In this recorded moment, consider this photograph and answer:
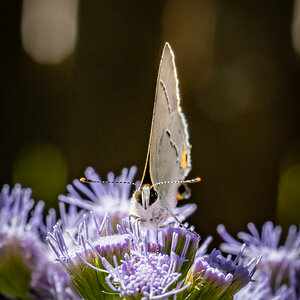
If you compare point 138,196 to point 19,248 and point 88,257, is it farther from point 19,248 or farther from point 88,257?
point 19,248

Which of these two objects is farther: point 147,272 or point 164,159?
point 164,159

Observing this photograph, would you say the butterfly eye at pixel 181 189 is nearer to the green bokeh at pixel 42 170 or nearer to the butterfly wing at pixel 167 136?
the butterfly wing at pixel 167 136

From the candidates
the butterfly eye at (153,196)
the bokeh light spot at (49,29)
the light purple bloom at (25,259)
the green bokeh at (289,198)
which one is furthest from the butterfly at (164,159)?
the bokeh light spot at (49,29)

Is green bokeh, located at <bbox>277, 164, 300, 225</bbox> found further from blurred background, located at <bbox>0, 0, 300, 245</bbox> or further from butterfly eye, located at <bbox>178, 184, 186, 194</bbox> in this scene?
butterfly eye, located at <bbox>178, 184, 186, 194</bbox>

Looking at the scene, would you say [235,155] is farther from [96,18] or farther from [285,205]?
[96,18]

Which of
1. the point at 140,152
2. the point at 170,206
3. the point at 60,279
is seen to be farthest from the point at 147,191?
the point at 140,152

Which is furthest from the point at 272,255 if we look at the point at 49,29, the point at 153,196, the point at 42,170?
the point at 49,29
